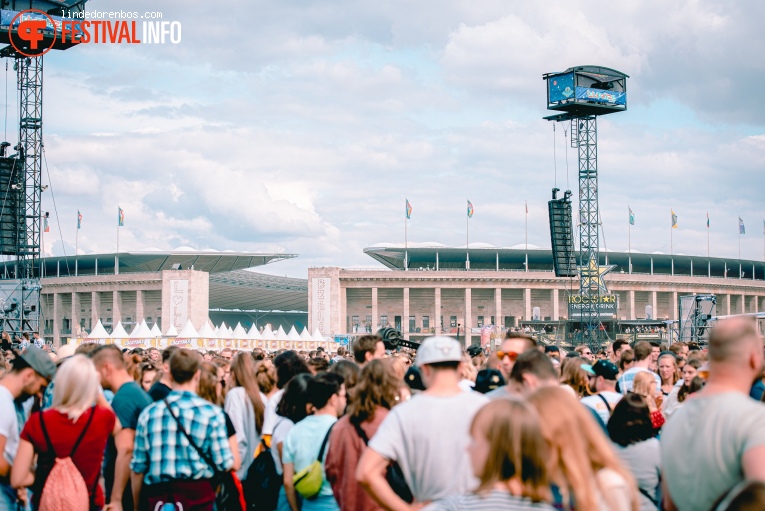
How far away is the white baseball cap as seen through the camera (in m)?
5.21

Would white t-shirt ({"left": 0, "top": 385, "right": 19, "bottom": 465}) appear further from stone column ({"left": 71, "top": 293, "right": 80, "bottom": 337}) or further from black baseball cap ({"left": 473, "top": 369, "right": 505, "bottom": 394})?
stone column ({"left": 71, "top": 293, "right": 80, "bottom": 337})

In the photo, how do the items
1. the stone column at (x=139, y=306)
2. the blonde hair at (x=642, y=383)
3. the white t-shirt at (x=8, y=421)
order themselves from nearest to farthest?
the white t-shirt at (x=8, y=421) < the blonde hair at (x=642, y=383) < the stone column at (x=139, y=306)

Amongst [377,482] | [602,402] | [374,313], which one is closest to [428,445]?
[377,482]

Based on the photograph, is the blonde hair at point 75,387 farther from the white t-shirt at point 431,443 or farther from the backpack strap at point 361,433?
the white t-shirt at point 431,443

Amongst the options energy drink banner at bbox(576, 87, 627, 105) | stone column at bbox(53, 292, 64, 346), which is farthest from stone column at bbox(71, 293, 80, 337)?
energy drink banner at bbox(576, 87, 627, 105)

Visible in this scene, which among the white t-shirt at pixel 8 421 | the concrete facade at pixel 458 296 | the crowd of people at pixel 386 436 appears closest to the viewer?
Result: the crowd of people at pixel 386 436

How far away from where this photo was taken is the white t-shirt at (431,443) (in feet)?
16.4

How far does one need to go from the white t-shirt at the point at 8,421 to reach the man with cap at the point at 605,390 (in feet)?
13.4

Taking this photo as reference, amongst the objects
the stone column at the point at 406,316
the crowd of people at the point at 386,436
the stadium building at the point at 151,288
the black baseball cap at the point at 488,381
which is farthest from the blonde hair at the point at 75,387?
the stone column at the point at 406,316

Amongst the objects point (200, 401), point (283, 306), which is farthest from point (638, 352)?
point (283, 306)

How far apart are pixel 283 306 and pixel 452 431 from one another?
386 ft

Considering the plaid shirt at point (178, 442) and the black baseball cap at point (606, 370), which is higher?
the black baseball cap at point (606, 370)

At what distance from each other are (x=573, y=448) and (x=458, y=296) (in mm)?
100367

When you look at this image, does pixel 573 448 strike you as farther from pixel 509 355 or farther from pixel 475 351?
pixel 475 351
